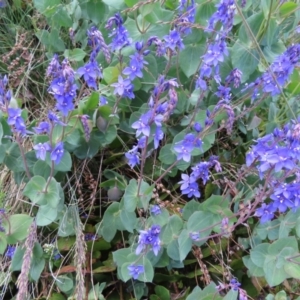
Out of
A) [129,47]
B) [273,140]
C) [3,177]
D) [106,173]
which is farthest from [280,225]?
[3,177]

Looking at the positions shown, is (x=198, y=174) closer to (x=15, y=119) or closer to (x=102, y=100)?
(x=102, y=100)

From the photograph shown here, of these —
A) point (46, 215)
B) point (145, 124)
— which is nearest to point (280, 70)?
point (145, 124)

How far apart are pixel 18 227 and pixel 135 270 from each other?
0.34 metres

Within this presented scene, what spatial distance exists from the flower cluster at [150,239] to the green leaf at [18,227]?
1.06 ft

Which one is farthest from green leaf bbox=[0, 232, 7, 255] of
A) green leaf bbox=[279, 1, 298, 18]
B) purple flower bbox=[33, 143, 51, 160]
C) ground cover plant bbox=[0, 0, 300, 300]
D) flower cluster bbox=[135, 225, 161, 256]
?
green leaf bbox=[279, 1, 298, 18]

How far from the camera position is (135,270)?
3.86 ft

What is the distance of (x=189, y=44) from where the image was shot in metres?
1.40

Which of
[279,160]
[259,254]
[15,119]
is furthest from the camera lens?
[259,254]

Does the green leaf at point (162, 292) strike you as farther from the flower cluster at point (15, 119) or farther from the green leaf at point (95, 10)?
the green leaf at point (95, 10)

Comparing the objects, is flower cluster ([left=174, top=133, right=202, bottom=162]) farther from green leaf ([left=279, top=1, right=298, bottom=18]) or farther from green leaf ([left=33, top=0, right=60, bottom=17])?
green leaf ([left=33, top=0, right=60, bottom=17])

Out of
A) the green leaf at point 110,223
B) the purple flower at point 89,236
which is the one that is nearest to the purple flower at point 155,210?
the green leaf at point 110,223

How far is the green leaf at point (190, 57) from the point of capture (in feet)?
4.53

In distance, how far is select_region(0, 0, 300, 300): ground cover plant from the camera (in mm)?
1149

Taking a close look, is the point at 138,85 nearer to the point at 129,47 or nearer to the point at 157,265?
the point at 129,47
